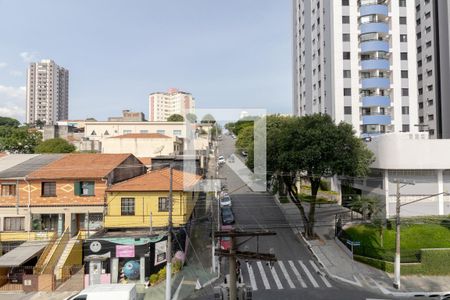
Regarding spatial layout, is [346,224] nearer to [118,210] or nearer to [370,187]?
[370,187]

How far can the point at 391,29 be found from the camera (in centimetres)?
4531

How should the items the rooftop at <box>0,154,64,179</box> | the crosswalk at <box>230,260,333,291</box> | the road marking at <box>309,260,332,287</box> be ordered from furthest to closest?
the rooftop at <box>0,154,64,179</box>
the road marking at <box>309,260,332,287</box>
the crosswalk at <box>230,260,333,291</box>

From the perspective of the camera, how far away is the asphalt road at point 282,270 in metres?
19.3

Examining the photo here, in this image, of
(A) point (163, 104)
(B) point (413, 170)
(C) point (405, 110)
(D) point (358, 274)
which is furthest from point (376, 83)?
(A) point (163, 104)

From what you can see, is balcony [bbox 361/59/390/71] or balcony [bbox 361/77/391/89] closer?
balcony [bbox 361/77/391/89]

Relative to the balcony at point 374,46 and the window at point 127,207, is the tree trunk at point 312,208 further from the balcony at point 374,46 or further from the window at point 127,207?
the balcony at point 374,46

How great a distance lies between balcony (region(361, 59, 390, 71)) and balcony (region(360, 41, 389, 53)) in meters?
1.43

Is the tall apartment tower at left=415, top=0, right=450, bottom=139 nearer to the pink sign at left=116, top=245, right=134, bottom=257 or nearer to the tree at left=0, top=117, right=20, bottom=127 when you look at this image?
the pink sign at left=116, top=245, right=134, bottom=257

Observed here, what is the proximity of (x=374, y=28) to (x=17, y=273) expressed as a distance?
154ft

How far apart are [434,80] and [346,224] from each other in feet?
119

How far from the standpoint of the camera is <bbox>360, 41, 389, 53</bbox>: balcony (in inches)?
1753

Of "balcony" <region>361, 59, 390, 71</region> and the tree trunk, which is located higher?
"balcony" <region>361, 59, 390, 71</region>

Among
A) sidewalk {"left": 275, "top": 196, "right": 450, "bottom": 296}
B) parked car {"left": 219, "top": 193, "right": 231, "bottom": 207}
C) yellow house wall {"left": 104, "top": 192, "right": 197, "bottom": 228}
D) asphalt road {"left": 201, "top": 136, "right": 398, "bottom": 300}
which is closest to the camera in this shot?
asphalt road {"left": 201, "top": 136, "right": 398, "bottom": 300}

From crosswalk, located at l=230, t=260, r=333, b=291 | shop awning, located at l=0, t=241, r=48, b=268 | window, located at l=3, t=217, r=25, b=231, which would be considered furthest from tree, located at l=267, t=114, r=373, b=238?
window, located at l=3, t=217, r=25, b=231
